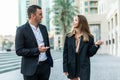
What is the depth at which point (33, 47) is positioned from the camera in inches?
173

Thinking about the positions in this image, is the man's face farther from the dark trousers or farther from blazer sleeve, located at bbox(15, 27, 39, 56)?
the dark trousers

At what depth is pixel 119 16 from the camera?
41.8 meters

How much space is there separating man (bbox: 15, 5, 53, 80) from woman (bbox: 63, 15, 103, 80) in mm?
539

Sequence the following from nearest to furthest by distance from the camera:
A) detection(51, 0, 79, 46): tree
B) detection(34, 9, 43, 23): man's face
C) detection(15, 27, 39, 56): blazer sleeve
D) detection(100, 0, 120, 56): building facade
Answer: detection(15, 27, 39, 56): blazer sleeve < detection(34, 9, 43, 23): man's face < detection(100, 0, 120, 56): building facade < detection(51, 0, 79, 46): tree

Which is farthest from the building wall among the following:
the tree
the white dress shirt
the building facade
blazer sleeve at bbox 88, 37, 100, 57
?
the white dress shirt

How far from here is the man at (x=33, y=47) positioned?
4.31 meters

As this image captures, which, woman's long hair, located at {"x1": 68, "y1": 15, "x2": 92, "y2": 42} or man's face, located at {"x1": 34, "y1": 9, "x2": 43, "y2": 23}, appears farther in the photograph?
woman's long hair, located at {"x1": 68, "y1": 15, "x2": 92, "y2": 42}

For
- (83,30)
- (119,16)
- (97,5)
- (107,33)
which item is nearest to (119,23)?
(119,16)

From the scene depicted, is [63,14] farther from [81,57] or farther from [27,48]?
[27,48]

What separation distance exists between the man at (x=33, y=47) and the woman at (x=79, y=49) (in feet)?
1.77

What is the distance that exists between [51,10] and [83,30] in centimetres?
4970

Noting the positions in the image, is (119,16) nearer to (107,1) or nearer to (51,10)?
(51,10)

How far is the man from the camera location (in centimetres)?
431

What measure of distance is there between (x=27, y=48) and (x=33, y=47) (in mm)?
76
